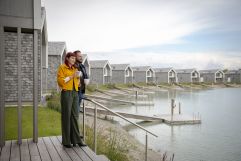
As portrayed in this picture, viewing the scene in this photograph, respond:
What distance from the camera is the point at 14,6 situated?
232 inches

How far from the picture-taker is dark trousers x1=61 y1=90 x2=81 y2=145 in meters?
5.66

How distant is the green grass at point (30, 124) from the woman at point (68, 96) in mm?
3285

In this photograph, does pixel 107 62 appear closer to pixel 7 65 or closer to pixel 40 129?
pixel 7 65

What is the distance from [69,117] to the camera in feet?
18.7

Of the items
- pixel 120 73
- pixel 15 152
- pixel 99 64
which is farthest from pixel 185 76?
pixel 15 152

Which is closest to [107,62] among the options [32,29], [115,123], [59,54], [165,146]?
[59,54]

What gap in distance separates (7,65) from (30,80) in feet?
5.07

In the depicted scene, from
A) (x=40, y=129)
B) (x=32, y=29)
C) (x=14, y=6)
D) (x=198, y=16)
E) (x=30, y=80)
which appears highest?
(x=198, y=16)

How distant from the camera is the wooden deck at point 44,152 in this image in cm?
520

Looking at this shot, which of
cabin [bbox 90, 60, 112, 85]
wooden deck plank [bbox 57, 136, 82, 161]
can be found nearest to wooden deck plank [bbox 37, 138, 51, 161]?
wooden deck plank [bbox 57, 136, 82, 161]

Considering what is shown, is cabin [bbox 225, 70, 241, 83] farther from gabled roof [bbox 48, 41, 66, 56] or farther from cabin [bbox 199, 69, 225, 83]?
gabled roof [bbox 48, 41, 66, 56]

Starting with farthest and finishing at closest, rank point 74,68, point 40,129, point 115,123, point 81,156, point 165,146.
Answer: point 115,123 → point 165,146 → point 40,129 → point 74,68 → point 81,156

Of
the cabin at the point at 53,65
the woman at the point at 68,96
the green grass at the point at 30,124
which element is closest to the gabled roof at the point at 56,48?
the cabin at the point at 53,65

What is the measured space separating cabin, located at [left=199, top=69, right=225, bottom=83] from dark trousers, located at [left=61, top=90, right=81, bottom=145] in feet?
307
